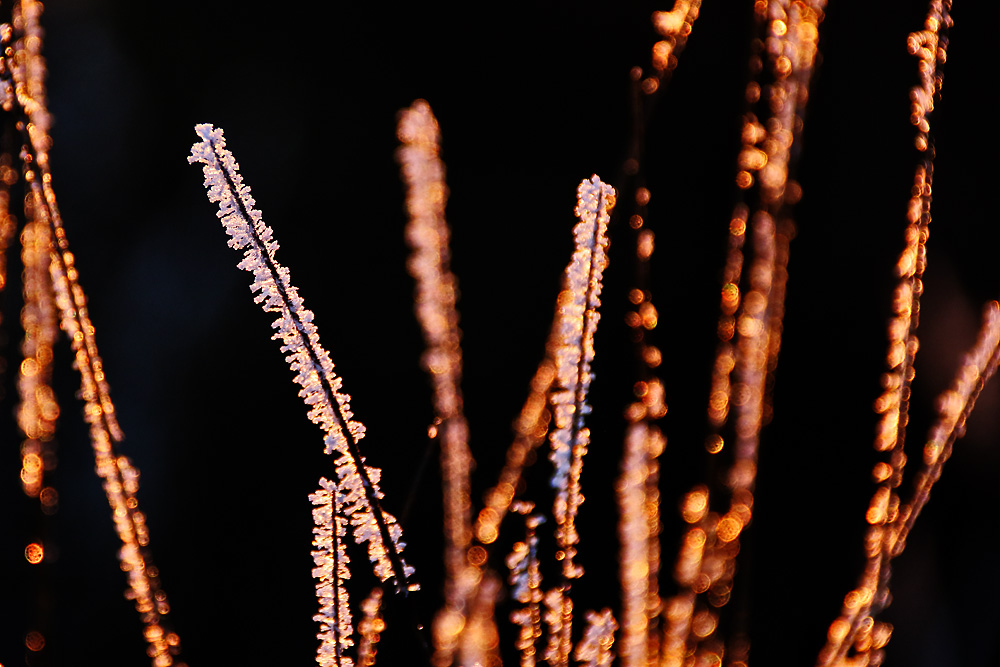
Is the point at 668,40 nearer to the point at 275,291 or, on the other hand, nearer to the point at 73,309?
the point at 275,291

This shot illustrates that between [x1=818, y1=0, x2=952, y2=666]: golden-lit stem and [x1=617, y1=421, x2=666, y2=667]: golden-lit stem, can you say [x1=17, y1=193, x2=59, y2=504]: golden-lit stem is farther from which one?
[x1=818, y1=0, x2=952, y2=666]: golden-lit stem

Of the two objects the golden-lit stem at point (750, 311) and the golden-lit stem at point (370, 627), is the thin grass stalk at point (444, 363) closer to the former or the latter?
the golden-lit stem at point (370, 627)

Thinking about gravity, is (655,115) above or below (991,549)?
above

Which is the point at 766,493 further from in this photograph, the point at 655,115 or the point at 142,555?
the point at 142,555

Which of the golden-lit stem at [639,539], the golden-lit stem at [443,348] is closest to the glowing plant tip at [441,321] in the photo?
the golden-lit stem at [443,348]

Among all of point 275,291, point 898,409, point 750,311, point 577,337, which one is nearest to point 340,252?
point 275,291

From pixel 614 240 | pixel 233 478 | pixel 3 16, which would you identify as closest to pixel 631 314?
pixel 614 240
